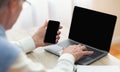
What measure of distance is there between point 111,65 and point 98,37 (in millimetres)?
195

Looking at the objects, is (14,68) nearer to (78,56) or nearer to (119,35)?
(78,56)

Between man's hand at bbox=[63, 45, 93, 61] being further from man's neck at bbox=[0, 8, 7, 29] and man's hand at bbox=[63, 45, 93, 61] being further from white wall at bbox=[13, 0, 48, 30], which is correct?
white wall at bbox=[13, 0, 48, 30]

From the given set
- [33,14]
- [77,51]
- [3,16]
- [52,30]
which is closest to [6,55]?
[3,16]

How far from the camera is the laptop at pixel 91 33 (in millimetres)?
1264

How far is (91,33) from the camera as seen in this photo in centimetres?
136

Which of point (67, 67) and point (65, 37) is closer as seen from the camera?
point (67, 67)

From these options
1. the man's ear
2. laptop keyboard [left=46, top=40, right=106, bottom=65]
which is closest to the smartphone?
laptop keyboard [left=46, top=40, right=106, bottom=65]

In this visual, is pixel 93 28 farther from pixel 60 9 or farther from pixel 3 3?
pixel 60 9

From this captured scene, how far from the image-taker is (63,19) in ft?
7.98

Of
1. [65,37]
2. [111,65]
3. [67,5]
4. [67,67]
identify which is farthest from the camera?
[67,5]

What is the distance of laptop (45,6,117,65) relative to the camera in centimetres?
126

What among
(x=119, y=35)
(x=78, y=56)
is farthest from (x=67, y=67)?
(x=119, y=35)

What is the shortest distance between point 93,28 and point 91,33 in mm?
35

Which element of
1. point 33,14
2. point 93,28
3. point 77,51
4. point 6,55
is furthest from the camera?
point 33,14
